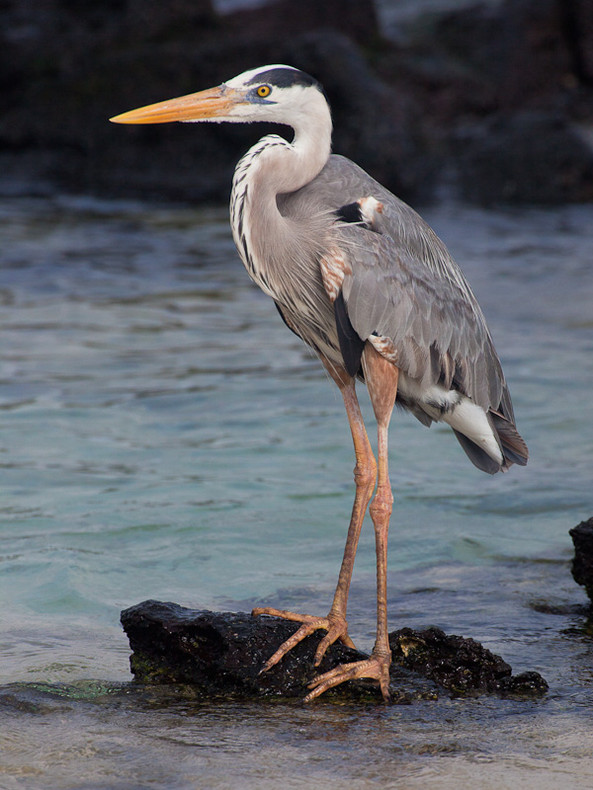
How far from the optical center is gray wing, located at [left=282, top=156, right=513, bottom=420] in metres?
4.02

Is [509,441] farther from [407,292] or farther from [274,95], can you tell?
[274,95]

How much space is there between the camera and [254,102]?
4129 millimetres

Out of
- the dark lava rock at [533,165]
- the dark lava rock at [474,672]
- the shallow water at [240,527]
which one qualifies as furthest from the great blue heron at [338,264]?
the dark lava rock at [533,165]

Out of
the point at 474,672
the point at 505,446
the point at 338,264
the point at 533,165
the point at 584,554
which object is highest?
the point at 338,264

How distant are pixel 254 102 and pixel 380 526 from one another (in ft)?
5.55

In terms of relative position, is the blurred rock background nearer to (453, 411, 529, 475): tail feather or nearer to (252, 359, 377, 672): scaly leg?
(453, 411, 529, 475): tail feather

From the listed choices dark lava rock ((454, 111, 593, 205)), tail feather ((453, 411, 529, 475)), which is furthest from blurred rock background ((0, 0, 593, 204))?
tail feather ((453, 411, 529, 475))

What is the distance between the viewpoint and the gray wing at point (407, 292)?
402 cm

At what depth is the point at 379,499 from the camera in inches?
168

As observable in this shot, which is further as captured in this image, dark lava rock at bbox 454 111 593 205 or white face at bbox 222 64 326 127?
dark lava rock at bbox 454 111 593 205

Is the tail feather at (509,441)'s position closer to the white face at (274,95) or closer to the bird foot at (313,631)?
the bird foot at (313,631)

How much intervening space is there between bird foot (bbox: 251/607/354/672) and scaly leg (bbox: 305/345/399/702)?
14 cm

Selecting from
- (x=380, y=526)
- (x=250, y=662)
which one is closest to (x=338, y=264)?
(x=380, y=526)

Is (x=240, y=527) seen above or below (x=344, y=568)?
below
